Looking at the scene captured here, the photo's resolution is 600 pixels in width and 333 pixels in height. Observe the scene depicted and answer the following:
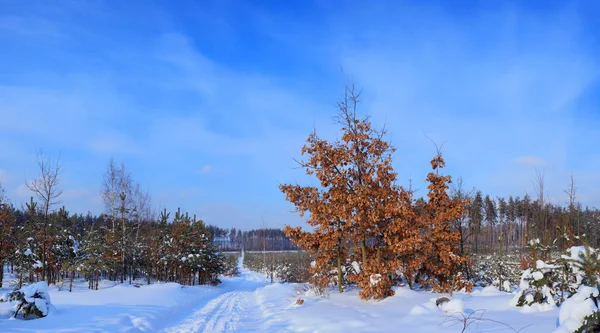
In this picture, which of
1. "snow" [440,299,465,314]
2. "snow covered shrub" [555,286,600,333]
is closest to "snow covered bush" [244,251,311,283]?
"snow" [440,299,465,314]

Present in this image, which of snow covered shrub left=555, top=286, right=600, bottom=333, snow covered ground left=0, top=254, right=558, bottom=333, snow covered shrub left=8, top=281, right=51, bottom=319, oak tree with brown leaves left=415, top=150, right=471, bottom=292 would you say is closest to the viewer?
snow covered shrub left=555, top=286, right=600, bottom=333

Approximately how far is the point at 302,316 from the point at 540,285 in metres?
6.15

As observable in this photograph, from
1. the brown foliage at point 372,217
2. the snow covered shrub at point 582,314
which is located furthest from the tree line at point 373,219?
the snow covered shrub at point 582,314

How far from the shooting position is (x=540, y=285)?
898 centimetres

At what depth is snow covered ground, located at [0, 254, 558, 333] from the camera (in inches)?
325

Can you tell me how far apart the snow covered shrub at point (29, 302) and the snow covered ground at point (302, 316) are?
0.87 feet

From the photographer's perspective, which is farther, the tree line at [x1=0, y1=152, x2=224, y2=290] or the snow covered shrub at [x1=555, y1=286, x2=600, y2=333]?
the tree line at [x1=0, y1=152, x2=224, y2=290]

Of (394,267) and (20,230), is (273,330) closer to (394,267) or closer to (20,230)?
(394,267)

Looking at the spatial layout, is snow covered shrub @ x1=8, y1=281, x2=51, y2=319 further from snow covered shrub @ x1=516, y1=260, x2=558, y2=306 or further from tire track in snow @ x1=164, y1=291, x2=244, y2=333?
snow covered shrub @ x1=516, y1=260, x2=558, y2=306

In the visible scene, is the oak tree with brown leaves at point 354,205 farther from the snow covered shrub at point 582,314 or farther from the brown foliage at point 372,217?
the snow covered shrub at point 582,314

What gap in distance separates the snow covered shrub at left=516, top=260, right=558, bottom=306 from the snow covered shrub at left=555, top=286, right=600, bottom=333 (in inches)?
153

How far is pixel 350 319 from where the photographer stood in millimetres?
9711

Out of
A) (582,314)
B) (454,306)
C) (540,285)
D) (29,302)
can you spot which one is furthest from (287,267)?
(582,314)

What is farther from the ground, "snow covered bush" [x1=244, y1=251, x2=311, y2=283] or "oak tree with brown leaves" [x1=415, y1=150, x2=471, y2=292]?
"oak tree with brown leaves" [x1=415, y1=150, x2=471, y2=292]
